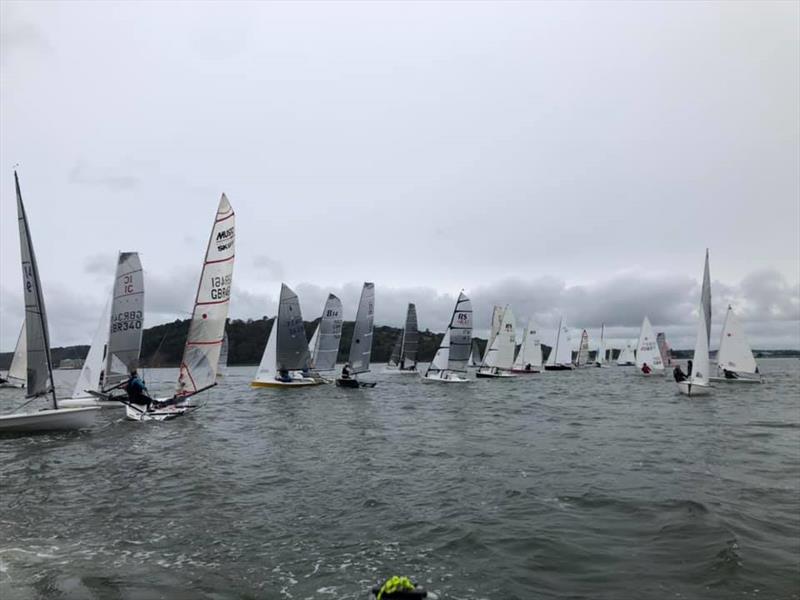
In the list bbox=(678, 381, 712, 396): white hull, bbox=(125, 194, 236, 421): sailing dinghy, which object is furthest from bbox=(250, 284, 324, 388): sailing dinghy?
bbox=(678, 381, 712, 396): white hull

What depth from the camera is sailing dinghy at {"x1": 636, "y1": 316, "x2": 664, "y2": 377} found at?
52.8m

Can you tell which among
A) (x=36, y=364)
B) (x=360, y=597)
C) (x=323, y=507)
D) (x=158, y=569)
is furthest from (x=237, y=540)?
(x=36, y=364)

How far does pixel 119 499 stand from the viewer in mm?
9039

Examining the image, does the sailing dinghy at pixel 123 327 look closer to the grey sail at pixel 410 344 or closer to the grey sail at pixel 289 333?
the grey sail at pixel 289 333

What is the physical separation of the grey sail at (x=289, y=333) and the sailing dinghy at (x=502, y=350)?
66.3 ft

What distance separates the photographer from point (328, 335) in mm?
38938

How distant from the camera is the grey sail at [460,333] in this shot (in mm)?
41688

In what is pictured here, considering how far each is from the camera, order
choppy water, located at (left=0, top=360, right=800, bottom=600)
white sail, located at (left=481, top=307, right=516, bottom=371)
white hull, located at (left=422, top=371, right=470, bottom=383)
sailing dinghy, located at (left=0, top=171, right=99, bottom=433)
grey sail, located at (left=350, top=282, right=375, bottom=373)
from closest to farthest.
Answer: choppy water, located at (left=0, top=360, right=800, bottom=600), sailing dinghy, located at (left=0, top=171, right=99, bottom=433), grey sail, located at (left=350, top=282, right=375, bottom=373), white hull, located at (left=422, top=371, right=470, bottom=383), white sail, located at (left=481, top=307, right=516, bottom=371)

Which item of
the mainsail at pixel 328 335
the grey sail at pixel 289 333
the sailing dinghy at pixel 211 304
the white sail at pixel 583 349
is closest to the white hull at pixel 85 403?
the sailing dinghy at pixel 211 304

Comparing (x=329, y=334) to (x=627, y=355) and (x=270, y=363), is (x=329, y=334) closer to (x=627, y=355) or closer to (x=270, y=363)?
(x=270, y=363)

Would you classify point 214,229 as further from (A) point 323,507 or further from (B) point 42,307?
(A) point 323,507

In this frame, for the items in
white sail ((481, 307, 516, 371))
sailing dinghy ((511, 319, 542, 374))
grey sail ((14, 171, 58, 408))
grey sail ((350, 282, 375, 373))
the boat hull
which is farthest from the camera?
sailing dinghy ((511, 319, 542, 374))

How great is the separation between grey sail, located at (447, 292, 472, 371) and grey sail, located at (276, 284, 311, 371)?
12.2 metres

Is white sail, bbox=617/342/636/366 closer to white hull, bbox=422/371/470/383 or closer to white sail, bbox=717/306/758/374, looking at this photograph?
white sail, bbox=717/306/758/374
